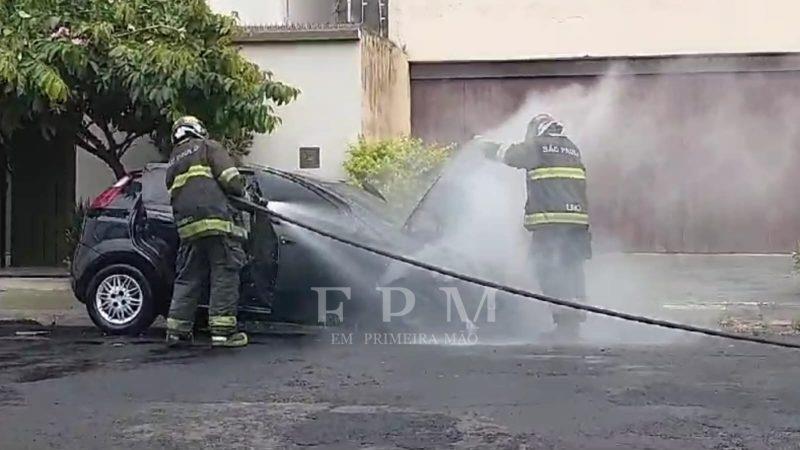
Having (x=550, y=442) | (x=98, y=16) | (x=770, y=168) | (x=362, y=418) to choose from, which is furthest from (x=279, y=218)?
(x=770, y=168)

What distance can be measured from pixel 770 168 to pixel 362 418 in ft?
40.2

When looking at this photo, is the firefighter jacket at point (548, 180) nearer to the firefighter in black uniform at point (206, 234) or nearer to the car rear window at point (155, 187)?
the firefighter in black uniform at point (206, 234)

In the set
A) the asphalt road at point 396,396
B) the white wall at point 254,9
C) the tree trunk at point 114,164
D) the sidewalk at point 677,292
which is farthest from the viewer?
the white wall at point 254,9

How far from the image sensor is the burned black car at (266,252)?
939cm

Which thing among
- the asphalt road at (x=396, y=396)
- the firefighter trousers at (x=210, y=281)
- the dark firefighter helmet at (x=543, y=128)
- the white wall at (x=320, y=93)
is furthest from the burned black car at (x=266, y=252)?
the white wall at (x=320, y=93)

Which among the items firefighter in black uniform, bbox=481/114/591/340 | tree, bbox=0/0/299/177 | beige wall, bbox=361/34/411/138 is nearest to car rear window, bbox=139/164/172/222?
tree, bbox=0/0/299/177

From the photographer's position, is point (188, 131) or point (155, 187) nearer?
point (188, 131)

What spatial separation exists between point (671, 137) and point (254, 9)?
19.5 ft

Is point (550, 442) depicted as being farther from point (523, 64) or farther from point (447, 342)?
point (523, 64)

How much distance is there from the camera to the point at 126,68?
1264 centimetres

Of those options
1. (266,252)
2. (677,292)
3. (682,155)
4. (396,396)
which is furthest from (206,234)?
(682,155)

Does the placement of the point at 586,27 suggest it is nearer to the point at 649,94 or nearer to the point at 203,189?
the point at 649,94

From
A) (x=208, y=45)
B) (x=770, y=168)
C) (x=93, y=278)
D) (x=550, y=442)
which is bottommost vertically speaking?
(x=550, y=442)

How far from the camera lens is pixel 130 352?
9.14 m
